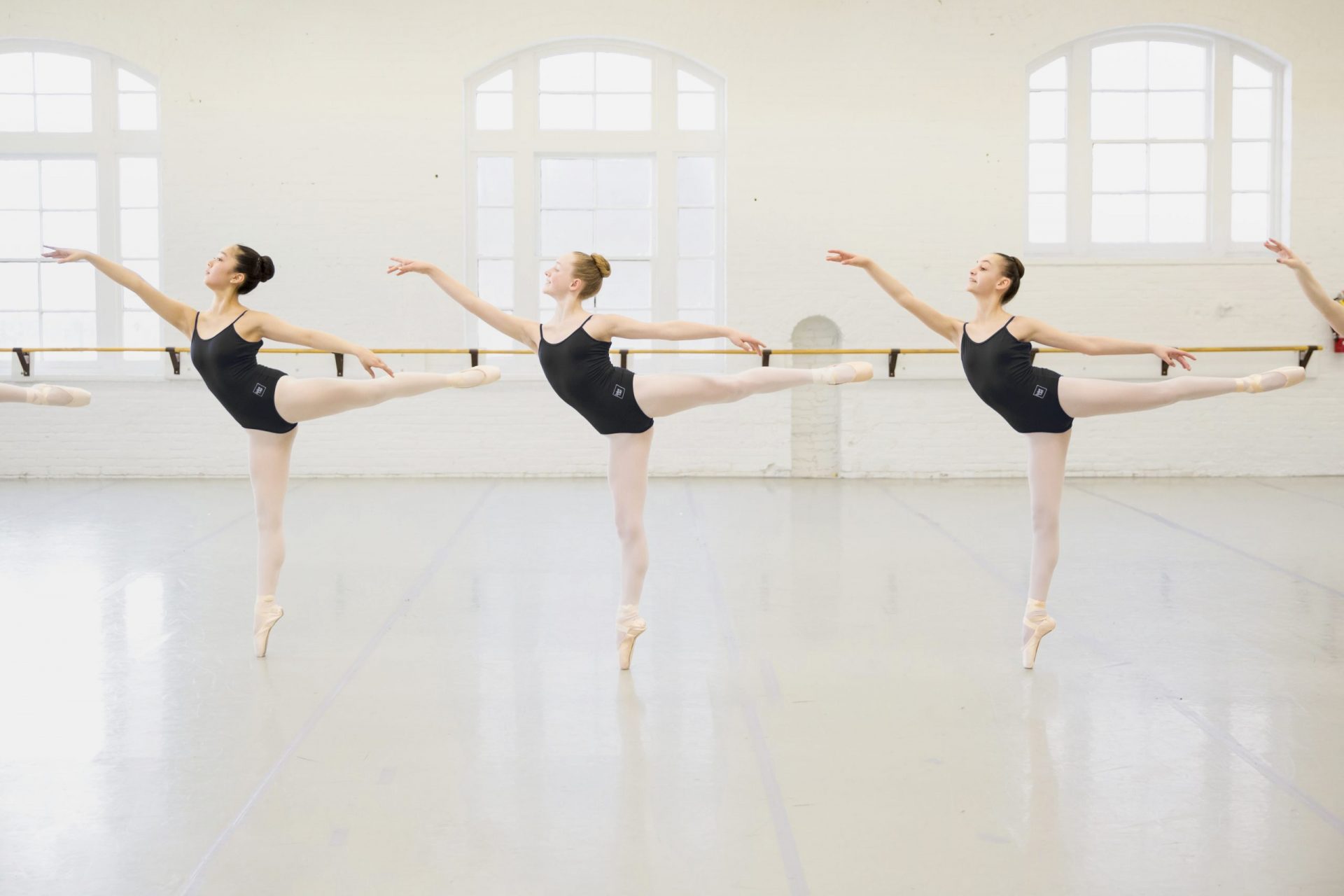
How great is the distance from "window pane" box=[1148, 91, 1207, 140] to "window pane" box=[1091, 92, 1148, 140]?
73 millimetres

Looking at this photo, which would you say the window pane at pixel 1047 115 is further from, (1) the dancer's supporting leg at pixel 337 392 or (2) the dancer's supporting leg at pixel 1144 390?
(1) the dancer's supporting leg at pixel 337 392

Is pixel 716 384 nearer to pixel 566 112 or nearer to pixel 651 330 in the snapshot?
pixel 651 330

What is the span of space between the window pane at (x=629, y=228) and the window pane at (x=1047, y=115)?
3.33m

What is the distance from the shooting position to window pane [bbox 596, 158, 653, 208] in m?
9.92

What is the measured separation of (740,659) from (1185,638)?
1850 millimetres

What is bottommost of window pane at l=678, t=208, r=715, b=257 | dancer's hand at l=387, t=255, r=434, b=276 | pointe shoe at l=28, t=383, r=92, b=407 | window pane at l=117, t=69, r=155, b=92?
pointe shoe at l=28, t=383, r=92, b=407

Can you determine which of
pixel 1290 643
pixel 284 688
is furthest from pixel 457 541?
pixel 1290 643

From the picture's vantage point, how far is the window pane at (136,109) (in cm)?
980

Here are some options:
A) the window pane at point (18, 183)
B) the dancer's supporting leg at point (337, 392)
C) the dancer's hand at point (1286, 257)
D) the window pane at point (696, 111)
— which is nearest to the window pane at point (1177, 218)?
the window pane at point (696, 111)

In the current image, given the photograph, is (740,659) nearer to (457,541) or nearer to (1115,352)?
(1115,352)

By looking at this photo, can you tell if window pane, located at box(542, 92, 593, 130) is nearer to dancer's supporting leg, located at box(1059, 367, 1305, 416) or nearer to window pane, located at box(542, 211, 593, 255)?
window pane, located at box(542, 211, 593, 255)

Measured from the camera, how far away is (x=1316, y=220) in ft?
32.1

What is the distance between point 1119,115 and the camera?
9.91 metres

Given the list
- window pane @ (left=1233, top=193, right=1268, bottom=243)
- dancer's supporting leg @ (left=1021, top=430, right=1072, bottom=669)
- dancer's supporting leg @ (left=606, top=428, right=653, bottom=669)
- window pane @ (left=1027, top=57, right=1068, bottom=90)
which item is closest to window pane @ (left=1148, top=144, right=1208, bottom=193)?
window pane @ (left=1233, top=193, right=1268, bottom=243)
